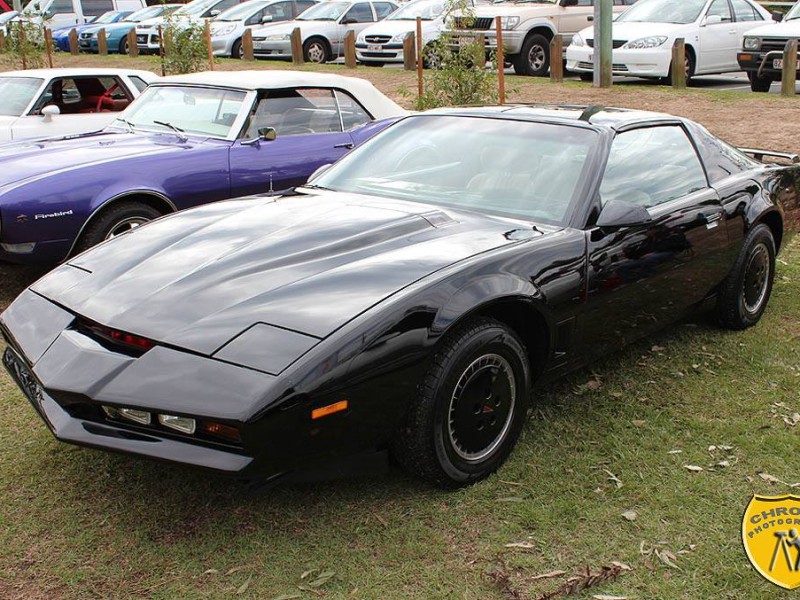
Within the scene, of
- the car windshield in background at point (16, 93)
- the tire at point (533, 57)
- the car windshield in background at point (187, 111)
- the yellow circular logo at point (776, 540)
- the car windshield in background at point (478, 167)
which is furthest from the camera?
the tire at point (533, 57)

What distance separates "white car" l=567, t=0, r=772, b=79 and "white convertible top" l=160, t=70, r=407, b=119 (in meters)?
7.82

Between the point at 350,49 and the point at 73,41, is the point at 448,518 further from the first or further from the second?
the point at 73,41

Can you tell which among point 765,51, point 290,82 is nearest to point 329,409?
point 290,82

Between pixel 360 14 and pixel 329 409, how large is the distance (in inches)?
770

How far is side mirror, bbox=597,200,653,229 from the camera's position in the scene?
400cm

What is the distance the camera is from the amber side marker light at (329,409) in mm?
2936

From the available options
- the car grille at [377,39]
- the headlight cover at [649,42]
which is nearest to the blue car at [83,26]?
the car grille at [377,39]

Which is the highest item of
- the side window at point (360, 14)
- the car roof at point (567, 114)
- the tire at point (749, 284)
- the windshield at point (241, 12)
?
the windshield at point (241, 12)

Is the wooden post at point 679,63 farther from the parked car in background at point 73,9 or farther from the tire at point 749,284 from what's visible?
the parked car in background at point 73,9

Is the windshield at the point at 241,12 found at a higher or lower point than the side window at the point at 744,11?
higher

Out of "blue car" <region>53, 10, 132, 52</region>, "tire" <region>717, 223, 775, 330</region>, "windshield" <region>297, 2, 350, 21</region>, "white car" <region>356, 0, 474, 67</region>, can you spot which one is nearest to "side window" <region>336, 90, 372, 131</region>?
"tire" <region>717, 223, 775, 330</region>

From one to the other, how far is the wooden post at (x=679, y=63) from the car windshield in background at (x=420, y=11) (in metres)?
6.01

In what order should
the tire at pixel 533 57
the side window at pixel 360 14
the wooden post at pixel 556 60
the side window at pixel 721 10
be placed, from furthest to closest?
the side window at pixel 360 14 → the tire at pixel 533 57 → the wooden post at pixel 556 60 → the side window at pixel 721 10

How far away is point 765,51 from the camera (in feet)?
46.5
